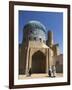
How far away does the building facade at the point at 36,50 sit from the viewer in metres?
2.07

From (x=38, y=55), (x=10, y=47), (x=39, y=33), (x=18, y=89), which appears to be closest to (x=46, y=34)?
(x=39, y=33)

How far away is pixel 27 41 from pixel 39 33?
133 mm

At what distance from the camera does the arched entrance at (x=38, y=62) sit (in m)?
2.10

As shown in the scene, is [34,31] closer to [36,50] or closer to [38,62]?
[36,50]

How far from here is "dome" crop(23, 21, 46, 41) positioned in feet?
6.86

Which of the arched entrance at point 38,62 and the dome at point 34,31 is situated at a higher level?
the dome at point 34,31

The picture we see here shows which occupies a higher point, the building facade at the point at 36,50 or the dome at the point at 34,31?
the dome at the point at 34,31

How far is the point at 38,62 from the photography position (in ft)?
6.94

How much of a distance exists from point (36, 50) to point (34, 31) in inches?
6.7

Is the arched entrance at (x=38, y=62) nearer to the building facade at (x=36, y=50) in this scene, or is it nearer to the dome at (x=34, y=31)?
the building facade at (x=36, y=50)

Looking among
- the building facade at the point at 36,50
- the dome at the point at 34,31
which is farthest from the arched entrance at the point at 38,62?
the dome at the point at 34,31

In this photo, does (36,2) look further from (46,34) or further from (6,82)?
(6,82)

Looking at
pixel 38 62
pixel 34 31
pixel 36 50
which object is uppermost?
pixel 34 31

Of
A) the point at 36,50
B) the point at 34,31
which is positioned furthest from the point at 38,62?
the point at 34,31
